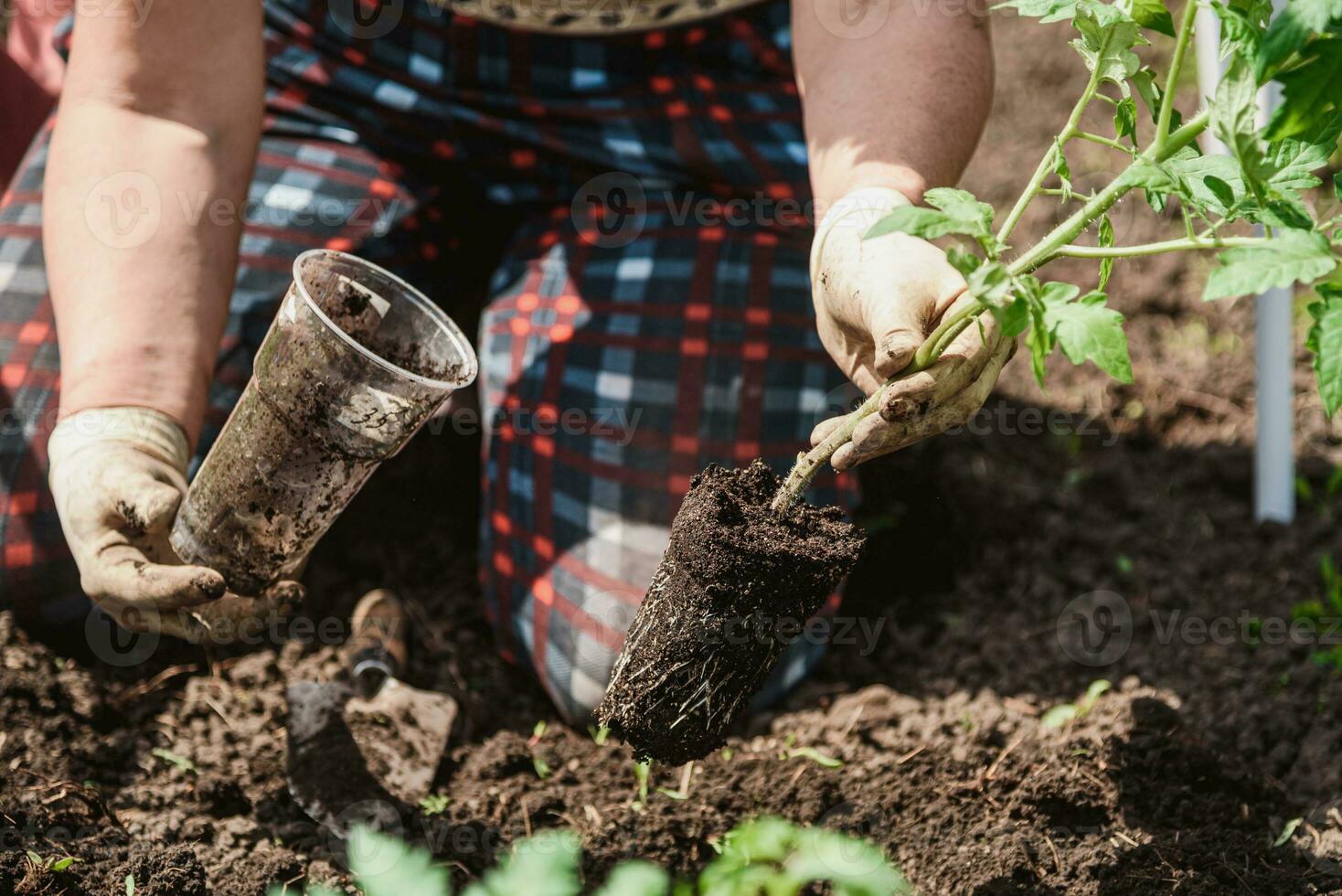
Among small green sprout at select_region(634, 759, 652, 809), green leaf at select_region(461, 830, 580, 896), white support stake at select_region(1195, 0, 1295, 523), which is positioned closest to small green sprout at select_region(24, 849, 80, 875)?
small green sprout at select_region(634, 759, 652, 809)

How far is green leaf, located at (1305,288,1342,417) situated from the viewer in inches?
37.5

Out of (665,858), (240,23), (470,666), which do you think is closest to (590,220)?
(240,23)

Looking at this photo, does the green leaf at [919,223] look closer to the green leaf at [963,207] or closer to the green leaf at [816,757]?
the green leaf at [963,207]

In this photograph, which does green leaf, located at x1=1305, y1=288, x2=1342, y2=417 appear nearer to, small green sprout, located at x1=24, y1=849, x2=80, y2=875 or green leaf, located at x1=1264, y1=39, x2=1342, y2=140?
green leaf, located at x1=1264, y1=39, x2=1342, y2=140

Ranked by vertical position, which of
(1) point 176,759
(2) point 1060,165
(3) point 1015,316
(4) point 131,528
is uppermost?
(2) point 1060,165

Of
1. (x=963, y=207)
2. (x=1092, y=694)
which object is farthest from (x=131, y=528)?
(x=1092, y=694)

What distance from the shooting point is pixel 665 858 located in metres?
1.47

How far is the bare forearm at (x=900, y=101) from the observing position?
1.53 m

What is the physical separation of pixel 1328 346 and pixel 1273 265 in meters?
0.09

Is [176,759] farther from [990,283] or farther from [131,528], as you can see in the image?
[990,283]

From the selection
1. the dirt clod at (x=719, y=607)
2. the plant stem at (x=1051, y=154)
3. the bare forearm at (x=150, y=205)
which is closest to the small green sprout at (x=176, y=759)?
the bare forearm at (x=150, y=205)

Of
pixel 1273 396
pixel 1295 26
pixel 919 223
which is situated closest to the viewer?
pixel 1295 26

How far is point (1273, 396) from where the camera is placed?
220cm

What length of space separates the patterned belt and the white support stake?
0.93m
